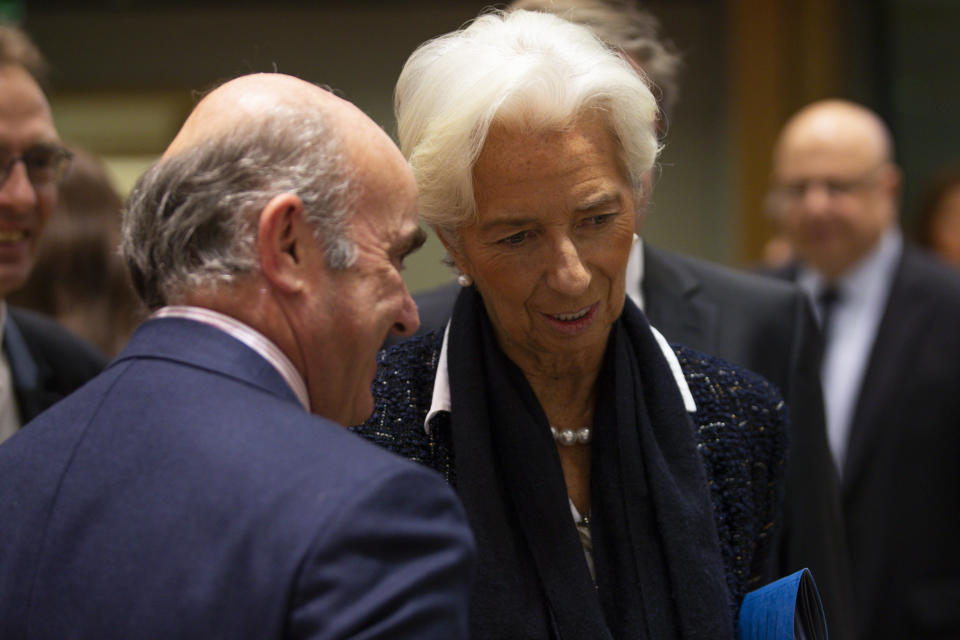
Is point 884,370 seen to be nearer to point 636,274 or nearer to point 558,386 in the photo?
point 636,274

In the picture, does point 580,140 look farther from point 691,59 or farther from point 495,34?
point 691,59

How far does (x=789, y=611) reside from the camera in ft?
5.30

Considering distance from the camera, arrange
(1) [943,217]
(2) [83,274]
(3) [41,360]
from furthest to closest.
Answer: (1) [943,217], (2) [83,274], (3) [41,360]

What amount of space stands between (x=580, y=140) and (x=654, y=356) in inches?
15.6

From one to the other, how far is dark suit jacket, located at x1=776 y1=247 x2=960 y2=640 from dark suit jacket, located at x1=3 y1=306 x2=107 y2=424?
2285 millimetres

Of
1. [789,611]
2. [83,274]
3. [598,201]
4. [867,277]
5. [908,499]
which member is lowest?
[908,499]

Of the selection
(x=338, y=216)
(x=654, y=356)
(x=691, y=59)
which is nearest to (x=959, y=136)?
(x=691, y=59)

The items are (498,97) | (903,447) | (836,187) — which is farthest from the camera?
(836,187)

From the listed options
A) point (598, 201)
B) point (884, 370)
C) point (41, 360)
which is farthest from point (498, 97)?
point (884, 370)

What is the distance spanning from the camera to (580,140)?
1.80 metres

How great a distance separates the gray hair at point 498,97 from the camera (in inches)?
69.7

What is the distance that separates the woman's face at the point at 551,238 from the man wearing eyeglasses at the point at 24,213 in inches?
46.0

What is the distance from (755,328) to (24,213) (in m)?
1.65

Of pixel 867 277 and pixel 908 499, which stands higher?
pixel 867 277
